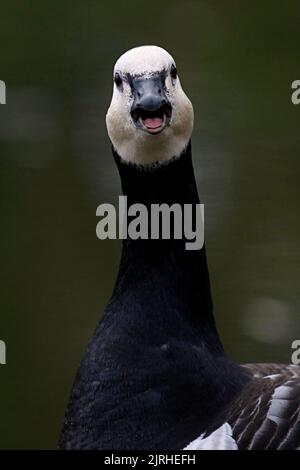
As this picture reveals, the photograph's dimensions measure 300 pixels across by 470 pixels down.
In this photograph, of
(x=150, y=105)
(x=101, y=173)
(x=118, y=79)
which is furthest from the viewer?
(x=101, y=173)

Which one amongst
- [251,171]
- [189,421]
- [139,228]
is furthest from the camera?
[251,171]

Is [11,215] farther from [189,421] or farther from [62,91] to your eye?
[189,421]

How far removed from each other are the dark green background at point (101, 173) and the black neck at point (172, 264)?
1.29 m

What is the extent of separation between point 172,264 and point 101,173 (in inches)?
56.0

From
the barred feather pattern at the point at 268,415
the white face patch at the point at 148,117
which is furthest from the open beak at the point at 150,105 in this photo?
the barred feather pattern at the point at 268,415

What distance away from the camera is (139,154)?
1903 mm

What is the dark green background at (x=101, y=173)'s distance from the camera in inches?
132

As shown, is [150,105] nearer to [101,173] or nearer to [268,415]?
[268,415]

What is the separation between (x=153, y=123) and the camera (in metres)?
1.83

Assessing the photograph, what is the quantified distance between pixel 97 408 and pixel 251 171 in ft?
5.52

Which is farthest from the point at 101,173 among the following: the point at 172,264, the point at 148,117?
the point at 148,117

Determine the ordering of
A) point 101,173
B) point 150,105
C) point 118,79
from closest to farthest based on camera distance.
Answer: point 150,105 < point 118,79 < point 101,173

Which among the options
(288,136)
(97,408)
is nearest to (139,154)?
(97,408)

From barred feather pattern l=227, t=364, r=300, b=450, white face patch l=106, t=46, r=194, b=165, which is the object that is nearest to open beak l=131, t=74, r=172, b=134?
white face patch l=106, t=46, r=194, b=165
